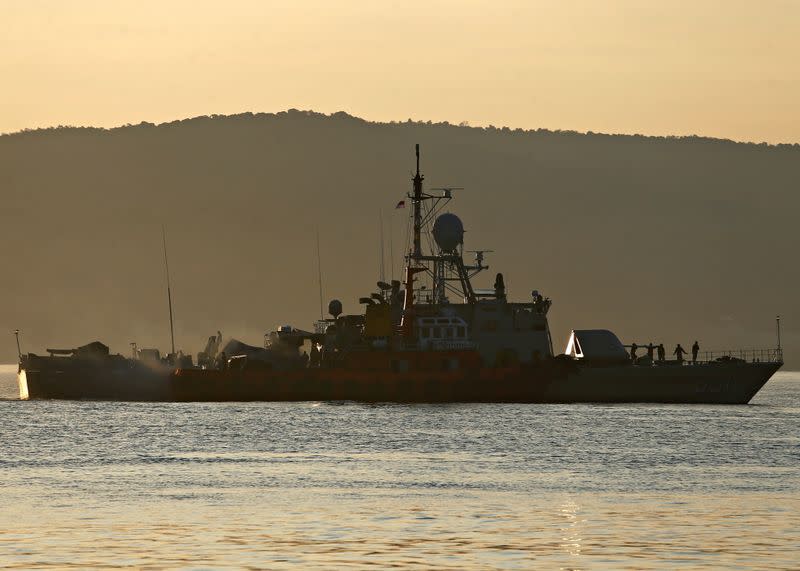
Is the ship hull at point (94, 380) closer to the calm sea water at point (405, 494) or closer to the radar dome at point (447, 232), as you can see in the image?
the radar dome at point (447, 232)

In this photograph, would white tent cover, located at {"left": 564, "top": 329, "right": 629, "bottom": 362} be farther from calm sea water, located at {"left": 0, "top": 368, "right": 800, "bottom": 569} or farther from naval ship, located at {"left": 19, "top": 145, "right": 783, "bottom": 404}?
calm sea water, located at {"left": 0, "top": 368, "right": 800, "bottom": 569}

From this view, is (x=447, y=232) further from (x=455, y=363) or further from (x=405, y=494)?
(x=405, y=494)

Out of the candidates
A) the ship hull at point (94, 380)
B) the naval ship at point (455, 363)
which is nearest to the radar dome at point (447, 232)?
the naval ship at point (455, 363)

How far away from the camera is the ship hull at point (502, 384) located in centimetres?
10506

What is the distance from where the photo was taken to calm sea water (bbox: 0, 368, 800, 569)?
32500mm

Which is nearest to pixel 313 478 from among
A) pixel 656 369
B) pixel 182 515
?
pixel 182 515

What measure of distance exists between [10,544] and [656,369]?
76.6 metres

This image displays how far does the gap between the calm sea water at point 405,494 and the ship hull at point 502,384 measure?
1744 centimetres

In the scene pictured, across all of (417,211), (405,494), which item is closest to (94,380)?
(417,211)

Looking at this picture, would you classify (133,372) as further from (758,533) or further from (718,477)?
(758,533)

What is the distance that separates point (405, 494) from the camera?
150 feet

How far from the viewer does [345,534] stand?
35.9 metres

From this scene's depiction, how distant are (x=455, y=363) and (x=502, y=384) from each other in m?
3.64

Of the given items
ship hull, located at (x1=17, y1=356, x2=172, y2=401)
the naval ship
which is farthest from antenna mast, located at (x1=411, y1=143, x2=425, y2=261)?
ship hull, located at (x1=17, y1=356, x2=172, y2=401)
